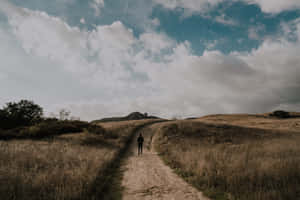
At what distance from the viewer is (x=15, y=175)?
7.58 meters

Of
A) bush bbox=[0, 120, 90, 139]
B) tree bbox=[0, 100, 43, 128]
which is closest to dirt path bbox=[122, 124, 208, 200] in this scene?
bush bbox=[0, 120, 90, 139]

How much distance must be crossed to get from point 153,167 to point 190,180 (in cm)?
362

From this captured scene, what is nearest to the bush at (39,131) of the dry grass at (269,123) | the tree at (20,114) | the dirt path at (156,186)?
the tree at (20,114)

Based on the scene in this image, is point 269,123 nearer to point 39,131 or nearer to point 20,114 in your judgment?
point 39,131

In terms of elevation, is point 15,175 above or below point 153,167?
above

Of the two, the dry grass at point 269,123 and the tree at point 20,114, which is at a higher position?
the tree at point 20,114

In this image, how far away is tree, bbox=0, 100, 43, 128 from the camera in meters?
42.6

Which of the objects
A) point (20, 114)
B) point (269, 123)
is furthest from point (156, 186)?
point (269, 123)

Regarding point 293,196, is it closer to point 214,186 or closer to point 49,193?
point 214,186

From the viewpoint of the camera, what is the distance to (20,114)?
46.3m

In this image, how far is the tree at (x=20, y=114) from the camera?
42.6m

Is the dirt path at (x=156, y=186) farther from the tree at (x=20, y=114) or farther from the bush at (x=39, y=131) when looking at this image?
the tree at (x=20, y=114)

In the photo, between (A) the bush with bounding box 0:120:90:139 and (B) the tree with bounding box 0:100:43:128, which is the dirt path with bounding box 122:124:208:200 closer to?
(A) the bush with bounding box 0:120:90:139

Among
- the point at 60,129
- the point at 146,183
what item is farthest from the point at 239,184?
the point at 60,129
